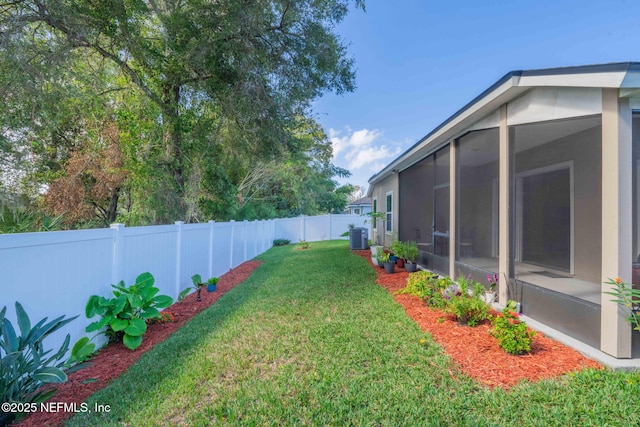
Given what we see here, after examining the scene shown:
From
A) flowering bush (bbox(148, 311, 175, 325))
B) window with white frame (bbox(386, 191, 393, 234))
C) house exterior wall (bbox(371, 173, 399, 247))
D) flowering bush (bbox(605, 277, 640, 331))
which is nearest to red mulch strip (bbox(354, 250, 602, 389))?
flowering bush (bbox(605, 277, 640, 331))

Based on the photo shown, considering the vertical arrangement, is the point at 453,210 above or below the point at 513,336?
above

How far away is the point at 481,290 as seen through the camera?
432 centimetres

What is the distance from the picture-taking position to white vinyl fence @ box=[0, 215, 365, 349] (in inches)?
96.4

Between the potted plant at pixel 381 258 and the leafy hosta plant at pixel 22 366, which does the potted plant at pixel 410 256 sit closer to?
the potted plant at pixel 381 258

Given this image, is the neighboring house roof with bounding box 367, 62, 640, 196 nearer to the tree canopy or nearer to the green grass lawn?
the green grass lawn

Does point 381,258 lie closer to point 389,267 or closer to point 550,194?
point 389,267

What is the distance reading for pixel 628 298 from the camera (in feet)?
8.87

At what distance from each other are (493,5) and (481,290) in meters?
8.93

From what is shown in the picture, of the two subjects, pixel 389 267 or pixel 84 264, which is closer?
pixel 84 264

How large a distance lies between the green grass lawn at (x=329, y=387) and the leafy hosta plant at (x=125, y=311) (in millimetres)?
373

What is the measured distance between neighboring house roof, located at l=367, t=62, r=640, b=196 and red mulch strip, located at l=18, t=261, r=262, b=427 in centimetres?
547

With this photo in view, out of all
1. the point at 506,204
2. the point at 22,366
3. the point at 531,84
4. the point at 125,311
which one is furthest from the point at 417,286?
the point at 22,366

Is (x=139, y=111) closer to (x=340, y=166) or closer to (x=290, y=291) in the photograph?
(x=290, y=291)

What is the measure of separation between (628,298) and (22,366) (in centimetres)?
525
